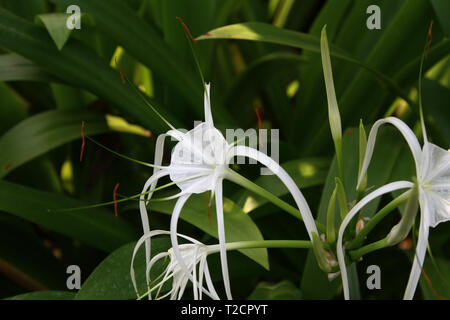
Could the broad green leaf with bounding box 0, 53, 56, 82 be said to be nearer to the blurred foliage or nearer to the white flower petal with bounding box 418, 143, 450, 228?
the blurred foliage

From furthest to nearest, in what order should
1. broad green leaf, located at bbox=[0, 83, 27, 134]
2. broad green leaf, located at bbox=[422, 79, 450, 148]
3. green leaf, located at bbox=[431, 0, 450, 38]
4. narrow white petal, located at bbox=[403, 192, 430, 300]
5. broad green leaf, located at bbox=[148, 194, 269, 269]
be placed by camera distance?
broad green leaf, located at bbox=[0, 83, 27, 134] → broad green leaf, located at bbox=[422, 79, 450, 148] → green leaf, located at bbox=[431, 0, 450, 38] → broad green leaf, located at bbox=[148, 194, 269, 269] → narrow white petal, located at bbox=[403, 192, 430, 300]

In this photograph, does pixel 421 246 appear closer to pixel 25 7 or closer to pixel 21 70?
pixel 21 70

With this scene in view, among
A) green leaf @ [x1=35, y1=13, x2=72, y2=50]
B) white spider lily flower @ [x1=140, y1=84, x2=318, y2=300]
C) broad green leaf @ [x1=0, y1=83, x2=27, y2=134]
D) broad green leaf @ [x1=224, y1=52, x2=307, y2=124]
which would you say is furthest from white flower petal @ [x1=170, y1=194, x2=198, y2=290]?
broad green leaf @ [x1=0, y1=83, x2=27, y2=134]

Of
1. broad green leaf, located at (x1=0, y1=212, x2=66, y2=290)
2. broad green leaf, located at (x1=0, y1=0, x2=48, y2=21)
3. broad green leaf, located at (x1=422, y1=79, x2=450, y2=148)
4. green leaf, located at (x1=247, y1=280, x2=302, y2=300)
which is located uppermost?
broad green leaf, located at (x1=0, y1=0, x2=48, y2=21)

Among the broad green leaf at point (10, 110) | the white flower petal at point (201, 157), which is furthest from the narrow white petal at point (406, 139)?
the broad green leaf at point (10, 110)

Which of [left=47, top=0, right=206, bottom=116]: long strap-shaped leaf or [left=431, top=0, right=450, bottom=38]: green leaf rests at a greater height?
[left=47, top=0, right=206, bottom=116]: long strap-shaped leaf

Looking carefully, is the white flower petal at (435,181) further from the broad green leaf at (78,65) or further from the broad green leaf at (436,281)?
the broad green leaf at (78,65)
